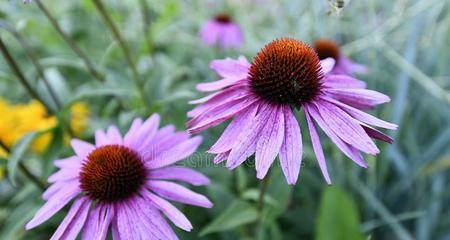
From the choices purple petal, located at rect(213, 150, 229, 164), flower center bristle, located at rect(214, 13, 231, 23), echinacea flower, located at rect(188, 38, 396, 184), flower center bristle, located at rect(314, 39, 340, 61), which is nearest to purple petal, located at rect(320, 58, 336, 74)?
echinacea flower, located at rect(188, 38, 396, 184)

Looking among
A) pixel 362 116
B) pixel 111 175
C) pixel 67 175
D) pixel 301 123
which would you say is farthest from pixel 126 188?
pixel 301 123

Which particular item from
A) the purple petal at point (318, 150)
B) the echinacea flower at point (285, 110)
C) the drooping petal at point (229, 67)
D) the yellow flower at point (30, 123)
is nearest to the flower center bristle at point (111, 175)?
the echinacea flower at point (285, 110)

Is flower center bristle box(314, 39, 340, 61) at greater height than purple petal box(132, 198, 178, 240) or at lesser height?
greater

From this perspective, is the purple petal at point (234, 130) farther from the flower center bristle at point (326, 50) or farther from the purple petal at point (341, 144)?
the flower center bristle at point (326, 50)

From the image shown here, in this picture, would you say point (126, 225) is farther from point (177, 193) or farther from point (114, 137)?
point (114, 137)

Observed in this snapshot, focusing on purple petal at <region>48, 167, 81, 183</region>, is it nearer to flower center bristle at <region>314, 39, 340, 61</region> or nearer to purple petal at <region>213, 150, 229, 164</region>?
purple petal at <region>213, 150, 229, 164</region>

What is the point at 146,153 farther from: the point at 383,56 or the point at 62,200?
the point at 383,56
